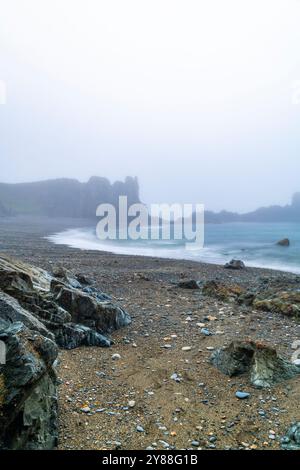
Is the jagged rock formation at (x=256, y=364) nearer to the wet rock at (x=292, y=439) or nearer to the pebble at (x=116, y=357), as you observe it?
the wet rock at (x=292, y=439)

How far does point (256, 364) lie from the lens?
6.99m

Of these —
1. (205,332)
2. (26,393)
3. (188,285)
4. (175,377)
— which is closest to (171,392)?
(175,377)

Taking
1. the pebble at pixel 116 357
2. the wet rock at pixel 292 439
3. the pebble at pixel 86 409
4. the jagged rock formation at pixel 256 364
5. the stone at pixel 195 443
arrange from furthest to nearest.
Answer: the pebble at pixel 116 357, the jagged rock formation at pixel 256 364, the pebble at pixel 86 409, the stone at pixel 195 443, the wet rock at pixel 292 439

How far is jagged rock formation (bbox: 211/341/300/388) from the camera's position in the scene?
6764 mm

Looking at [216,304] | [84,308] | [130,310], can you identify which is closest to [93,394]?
[84,308]

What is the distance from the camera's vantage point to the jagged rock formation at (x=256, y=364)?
6.76 m

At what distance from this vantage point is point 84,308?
970cm

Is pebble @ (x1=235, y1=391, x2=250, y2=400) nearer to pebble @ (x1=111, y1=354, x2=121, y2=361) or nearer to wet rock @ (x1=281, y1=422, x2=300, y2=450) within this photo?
wet rock @ (x1=281, y1=422, x2=300, y2=450)

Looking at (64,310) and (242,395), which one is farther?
(64,310)

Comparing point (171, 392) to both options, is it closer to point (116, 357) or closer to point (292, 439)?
point (116, 357)

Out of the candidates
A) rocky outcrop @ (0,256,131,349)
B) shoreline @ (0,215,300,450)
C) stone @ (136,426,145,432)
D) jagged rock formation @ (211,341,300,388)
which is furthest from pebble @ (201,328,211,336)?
stone @ (136,426,145,432)

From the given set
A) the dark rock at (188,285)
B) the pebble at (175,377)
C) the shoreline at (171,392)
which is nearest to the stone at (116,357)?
the shoreline at (171,392)
